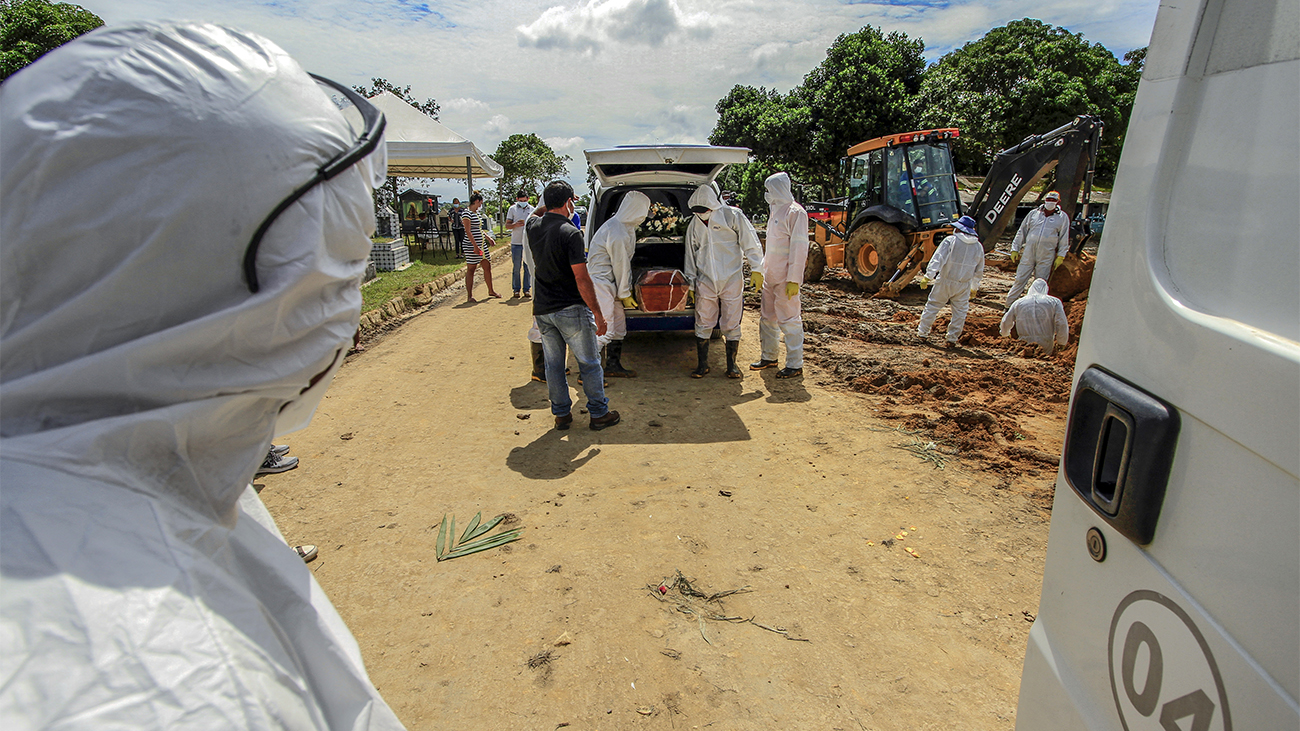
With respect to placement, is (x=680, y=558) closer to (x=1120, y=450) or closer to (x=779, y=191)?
(x=1120, y=450)

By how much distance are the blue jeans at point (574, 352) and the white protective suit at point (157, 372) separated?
3.50 meters

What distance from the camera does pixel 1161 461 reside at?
3.24 ft

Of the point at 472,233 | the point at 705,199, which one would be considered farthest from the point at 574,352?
the point at 472,233

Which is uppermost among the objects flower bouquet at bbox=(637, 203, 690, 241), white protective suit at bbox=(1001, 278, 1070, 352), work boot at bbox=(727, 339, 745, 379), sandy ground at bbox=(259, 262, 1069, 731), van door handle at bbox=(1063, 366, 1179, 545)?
flower bouquet at bbox=(637, 203, 690, 241)

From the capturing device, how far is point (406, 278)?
11969 mm

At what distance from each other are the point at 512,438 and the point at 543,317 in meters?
1.01

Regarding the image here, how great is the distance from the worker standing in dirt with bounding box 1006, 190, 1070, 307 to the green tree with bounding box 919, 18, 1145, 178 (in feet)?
47.4

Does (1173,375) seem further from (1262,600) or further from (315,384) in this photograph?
(315,384)

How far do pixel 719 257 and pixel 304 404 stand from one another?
516 centimetres

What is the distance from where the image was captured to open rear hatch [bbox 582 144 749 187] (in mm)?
5312

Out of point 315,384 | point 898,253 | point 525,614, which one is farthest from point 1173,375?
point 898,253

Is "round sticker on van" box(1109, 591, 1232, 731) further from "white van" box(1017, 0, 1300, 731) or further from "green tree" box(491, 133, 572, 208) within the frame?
"green tree" box(491, 133, 572, 208)

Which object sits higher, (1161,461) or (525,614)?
(1161,461)

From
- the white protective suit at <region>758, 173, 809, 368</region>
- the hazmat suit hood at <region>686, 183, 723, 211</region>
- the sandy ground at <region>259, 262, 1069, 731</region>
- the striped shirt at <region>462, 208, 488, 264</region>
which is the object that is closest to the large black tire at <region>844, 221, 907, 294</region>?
the white protective suit at <region>758, 173, 809, 368</region>
